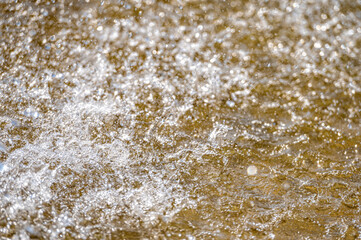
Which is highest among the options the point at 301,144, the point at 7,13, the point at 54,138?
the point at 7,13

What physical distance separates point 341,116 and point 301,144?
20 centimetres

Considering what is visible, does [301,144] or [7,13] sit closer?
[301,144]

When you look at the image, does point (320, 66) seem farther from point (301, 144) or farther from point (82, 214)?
point (82, 214)

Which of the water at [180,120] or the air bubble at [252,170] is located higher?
the water at [180,120]

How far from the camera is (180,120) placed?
142 cm

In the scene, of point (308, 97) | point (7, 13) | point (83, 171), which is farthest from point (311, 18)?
point (7, 13)

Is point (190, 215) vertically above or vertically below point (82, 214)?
below

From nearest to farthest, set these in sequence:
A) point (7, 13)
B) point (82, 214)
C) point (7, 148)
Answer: point (82, 214) < point (7, 148) < point (7, 13)

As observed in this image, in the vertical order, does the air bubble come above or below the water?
below

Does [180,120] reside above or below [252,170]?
above

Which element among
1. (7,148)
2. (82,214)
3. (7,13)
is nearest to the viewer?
(82,214)

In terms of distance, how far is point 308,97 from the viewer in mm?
1419

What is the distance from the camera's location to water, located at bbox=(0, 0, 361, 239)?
1292 millimetres

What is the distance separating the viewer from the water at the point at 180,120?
129 centimetres
